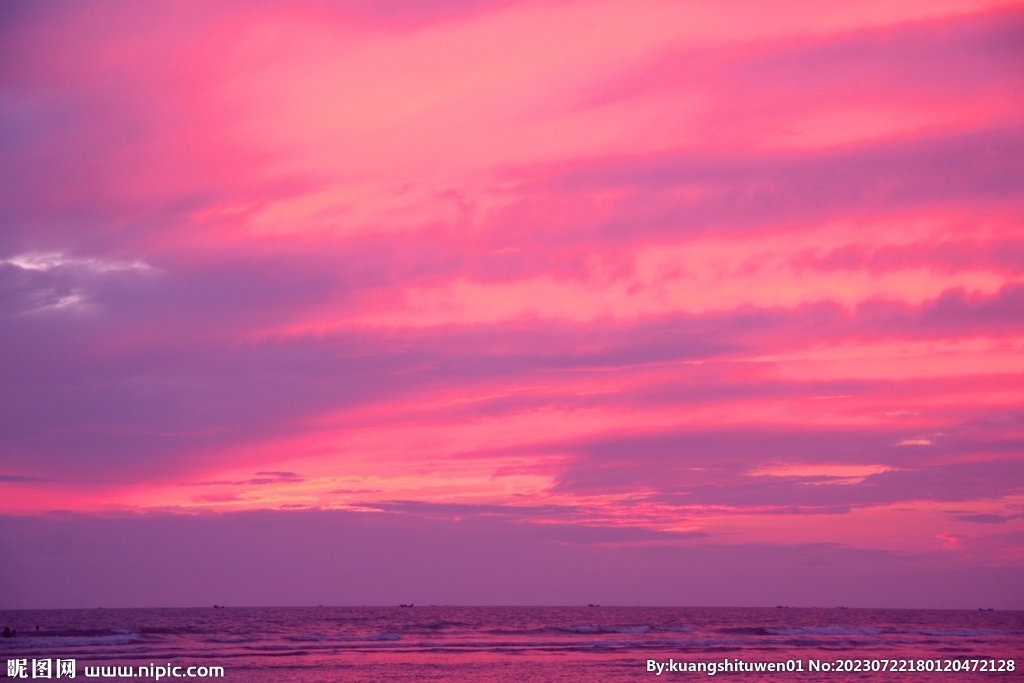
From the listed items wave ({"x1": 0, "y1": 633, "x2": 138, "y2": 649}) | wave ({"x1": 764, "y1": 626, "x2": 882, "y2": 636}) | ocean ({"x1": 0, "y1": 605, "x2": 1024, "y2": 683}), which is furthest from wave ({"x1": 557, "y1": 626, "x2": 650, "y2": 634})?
wave ({"x1": 0, "y1": 633, "x2": 138, "y2": 649})

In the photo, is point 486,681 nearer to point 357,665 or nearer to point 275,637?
point 357,665

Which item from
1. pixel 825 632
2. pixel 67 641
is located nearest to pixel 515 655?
pixel 67 641

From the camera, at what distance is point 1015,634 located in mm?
84375

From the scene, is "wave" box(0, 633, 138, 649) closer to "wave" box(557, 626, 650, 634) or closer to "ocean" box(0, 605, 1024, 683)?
"ocean" box(0, 605, 1024, 683)

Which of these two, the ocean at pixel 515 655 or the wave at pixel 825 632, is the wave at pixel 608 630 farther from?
the wave at pixel 825 632

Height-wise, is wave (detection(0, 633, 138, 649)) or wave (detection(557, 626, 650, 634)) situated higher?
wave (detection(0, 633, 138, 649))

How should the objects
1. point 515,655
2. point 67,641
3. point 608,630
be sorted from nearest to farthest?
point 515,655, point 67,641, point 608,630

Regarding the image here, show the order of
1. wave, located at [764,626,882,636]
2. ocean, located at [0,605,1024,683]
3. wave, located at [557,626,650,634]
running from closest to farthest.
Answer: ocean, located at [0,605,1024,683] → wave, located at [764,626,882,636] → wave, located at [557,626,650,634]

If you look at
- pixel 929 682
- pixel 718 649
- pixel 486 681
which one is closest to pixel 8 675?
pixel 486 681

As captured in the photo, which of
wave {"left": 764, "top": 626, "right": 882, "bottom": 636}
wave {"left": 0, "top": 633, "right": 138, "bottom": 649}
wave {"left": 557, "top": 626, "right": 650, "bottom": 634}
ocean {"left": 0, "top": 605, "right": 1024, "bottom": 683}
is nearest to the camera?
ocean {"left": 0, "top": 605, "right": 1024, "bottom": 683}

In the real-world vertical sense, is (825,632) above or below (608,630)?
below

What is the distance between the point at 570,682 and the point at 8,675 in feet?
92.8

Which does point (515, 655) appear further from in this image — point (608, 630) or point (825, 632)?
point (825, 632)

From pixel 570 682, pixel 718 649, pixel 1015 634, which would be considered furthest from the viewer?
pixel 1015 634
